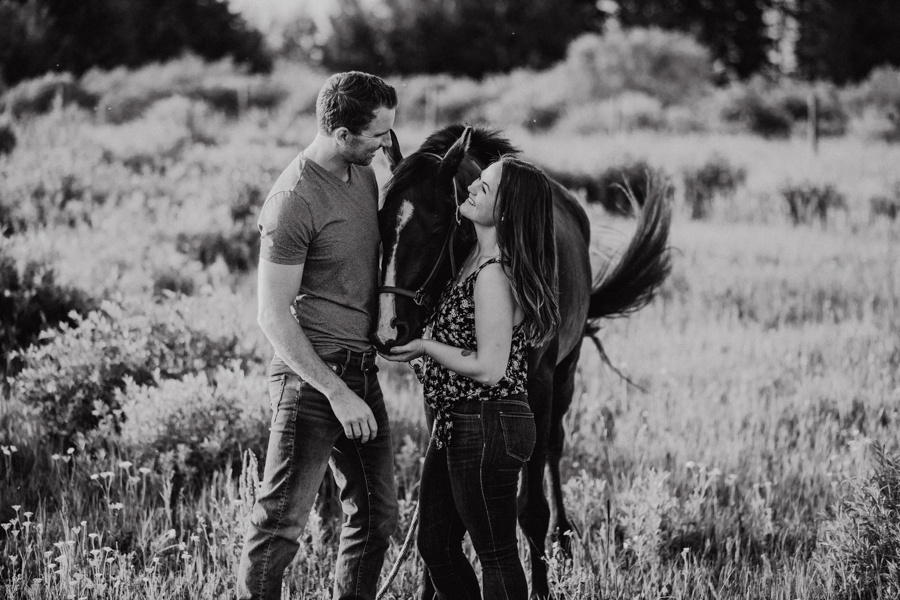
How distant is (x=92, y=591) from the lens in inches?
128

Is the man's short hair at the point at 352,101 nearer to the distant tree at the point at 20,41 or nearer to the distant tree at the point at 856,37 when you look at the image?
the distant tree at the point at 20,41

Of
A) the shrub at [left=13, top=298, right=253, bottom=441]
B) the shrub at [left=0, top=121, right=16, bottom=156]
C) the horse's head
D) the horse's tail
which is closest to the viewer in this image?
the horse's head

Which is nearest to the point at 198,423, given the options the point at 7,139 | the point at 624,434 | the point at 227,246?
the point at 624,434

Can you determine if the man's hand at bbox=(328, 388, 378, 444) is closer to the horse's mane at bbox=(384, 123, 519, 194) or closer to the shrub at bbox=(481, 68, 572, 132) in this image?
the horse's mane at bbox=(384, 123, 519, 194)

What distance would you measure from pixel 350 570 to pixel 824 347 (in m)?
Answer: 5.27

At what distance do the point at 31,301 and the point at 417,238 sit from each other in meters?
4.64

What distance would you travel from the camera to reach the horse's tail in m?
5.45

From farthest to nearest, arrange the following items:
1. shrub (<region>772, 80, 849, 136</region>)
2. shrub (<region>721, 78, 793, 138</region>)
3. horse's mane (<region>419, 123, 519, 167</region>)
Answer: shrub (<region>721, 78, 793, 138</region>) < shrub (<region>772, 80, 849, 136</region>) < horse's mane (<region>419, 123, 519, 167</region>)

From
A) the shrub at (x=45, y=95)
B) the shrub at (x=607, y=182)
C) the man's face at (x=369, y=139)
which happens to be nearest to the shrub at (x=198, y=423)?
the man's face at (x=369, y=139)

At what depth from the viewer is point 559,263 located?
3969mm

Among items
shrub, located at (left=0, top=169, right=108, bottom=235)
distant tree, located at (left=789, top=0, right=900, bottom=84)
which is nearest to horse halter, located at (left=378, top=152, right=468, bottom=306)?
shrub, located at (left=0, top=169, right=108, bottom=235)

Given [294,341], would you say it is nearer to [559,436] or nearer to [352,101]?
[352,101]

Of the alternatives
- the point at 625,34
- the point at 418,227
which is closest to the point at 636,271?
the point at 418,227

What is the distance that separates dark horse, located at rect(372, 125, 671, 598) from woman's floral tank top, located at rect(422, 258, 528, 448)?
94 mm
